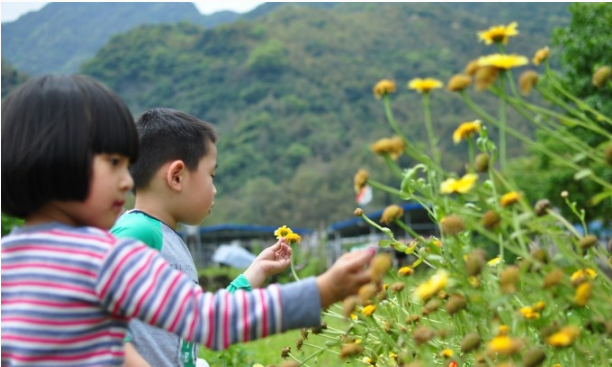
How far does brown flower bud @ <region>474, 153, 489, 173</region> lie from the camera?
1.14 m

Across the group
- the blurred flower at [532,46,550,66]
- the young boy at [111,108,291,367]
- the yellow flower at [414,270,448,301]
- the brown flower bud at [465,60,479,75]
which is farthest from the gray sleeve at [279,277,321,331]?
the young boy at [111,108,291,367]

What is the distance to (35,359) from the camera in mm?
1053

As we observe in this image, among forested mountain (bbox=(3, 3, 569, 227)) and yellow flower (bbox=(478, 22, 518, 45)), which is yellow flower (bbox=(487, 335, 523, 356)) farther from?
forested mountain (bbox=(3, 3, 569, 227))

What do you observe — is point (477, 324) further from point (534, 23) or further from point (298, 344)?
point (534, 23)

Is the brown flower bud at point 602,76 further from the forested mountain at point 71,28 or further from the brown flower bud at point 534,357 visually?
the forested mountain at point 71,28

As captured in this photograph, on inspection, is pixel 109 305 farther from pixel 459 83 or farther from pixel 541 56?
pixel 541 56

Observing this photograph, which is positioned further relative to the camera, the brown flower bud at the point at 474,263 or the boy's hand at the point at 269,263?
the boy's hand at the point at 269,263

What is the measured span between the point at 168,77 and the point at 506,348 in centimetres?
6000

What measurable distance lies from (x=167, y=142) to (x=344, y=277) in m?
0.84

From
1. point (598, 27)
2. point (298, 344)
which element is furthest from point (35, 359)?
point (598, 27)

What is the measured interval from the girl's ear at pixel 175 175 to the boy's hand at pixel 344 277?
2.44ft

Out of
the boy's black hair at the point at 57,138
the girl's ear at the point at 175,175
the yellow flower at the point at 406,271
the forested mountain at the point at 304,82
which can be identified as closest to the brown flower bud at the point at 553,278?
the yellow flower at the point at 406,271

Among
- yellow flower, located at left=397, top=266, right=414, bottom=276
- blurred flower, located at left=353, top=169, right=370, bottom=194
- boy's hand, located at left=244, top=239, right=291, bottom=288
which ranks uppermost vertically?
blurred flower, located at left=353, top=169, right=370, bottom=194

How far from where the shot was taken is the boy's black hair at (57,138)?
1079 millimetres
